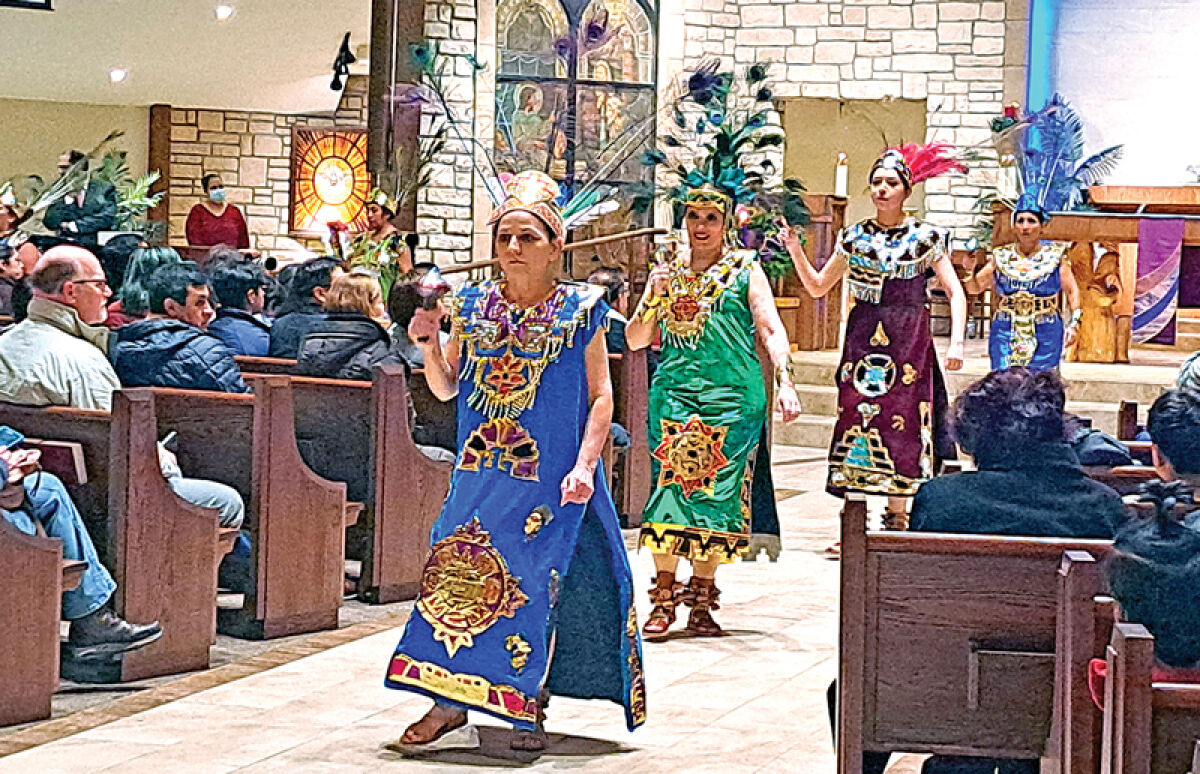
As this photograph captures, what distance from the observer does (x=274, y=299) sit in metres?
9.62

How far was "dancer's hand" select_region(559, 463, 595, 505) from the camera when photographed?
448cm

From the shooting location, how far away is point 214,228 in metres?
14.5

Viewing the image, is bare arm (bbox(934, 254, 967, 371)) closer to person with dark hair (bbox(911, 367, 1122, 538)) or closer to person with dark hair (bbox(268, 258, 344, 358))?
person with dark hair (bbox(268, 258, 344, 358))

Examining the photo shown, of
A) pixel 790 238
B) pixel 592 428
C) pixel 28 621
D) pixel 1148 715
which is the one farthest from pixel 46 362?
pixel 1148 715

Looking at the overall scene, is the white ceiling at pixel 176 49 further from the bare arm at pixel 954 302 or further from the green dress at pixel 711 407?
the green dress at pixel 711 407

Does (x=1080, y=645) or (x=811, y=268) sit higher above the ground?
(x=811, y=268)

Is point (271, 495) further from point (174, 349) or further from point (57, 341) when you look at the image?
point (57, 341)

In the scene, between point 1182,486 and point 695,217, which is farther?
point 695,217

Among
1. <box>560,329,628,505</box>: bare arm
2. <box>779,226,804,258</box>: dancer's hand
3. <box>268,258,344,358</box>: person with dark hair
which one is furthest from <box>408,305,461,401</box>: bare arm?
<box>268,258,344,358</box>: person with dark hair

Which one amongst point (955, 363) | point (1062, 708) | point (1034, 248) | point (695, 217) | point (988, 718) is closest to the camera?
point (1062, 708)

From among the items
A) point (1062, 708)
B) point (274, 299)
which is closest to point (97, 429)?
point (1062, 708)

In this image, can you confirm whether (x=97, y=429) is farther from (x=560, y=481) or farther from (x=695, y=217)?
(x=695, y=217)

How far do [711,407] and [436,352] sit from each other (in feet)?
4.84

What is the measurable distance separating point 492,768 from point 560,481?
671 mm
